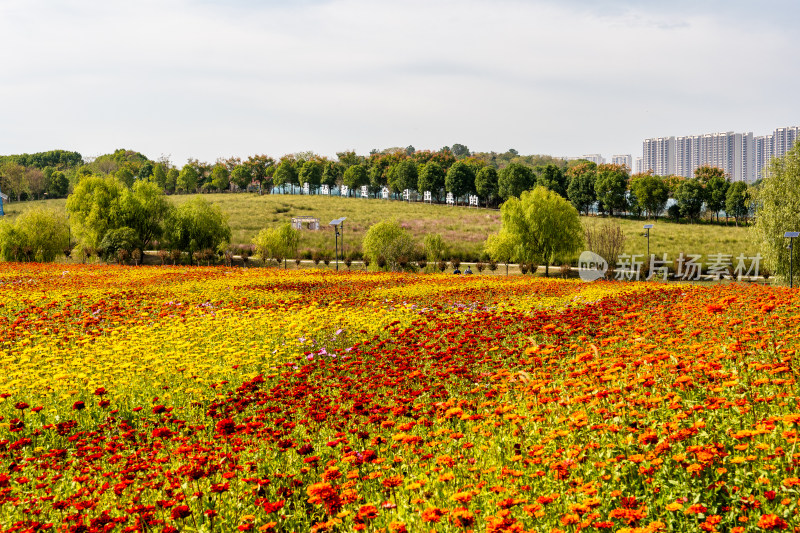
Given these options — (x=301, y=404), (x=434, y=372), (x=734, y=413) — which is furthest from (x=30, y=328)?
(x=734, y=413)

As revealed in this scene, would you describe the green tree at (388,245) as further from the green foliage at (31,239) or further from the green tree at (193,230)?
the green foliage at (31,239)

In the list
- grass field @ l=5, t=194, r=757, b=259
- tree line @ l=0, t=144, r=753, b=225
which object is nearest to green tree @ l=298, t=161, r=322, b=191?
tree line @ l=0, t=144, r=753, b=225

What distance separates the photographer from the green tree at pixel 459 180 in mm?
108062

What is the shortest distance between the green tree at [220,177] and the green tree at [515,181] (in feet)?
215

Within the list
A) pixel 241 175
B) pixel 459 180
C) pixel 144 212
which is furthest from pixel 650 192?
pixel 241 175

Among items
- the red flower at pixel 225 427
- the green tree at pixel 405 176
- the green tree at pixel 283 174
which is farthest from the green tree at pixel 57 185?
the red flower at pixel 225 427

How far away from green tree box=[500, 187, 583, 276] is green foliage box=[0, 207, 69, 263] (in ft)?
117

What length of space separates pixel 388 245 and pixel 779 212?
2564 cm

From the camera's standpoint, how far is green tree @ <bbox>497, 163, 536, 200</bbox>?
100 meters

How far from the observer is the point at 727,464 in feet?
16.2

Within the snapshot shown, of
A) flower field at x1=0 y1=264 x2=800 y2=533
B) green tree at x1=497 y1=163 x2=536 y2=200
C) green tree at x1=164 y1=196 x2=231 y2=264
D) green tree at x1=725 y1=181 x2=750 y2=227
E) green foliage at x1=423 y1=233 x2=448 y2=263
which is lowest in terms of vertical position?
flower field at x1=0 y1=264 x2=800 y2=533

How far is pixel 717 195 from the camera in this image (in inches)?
3708

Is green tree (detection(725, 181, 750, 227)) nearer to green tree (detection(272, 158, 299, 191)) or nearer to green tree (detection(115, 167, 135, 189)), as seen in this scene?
green tree (detection(272, 158, 299, 191))

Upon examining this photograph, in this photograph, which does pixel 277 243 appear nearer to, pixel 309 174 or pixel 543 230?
pixel 543 230
